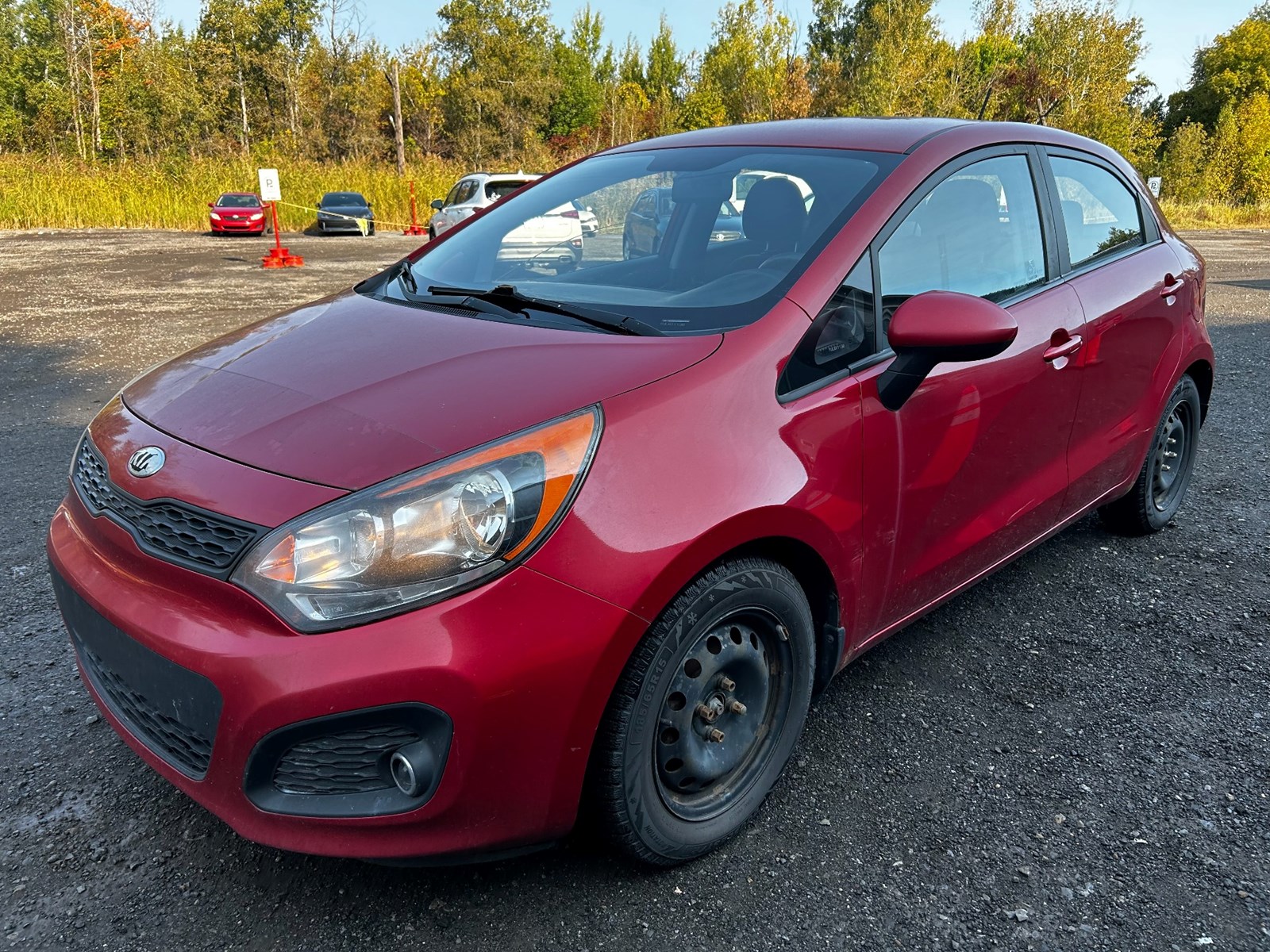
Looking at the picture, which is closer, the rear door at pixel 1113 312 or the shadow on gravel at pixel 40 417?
the rear door at pixel 1113 312

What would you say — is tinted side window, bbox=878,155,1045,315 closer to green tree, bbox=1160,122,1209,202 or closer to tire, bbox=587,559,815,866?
tire, bbox=587,559,815,866

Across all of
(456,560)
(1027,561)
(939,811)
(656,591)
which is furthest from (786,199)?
(1027,561)

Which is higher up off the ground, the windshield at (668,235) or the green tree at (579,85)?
the green tree at (579,85)

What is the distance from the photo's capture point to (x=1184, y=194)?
37.0 meters

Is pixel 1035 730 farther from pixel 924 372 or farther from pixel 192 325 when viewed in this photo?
pixel 192 325

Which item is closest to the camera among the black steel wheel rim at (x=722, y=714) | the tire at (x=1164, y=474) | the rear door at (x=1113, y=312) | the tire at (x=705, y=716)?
the tire at (x=705, y=716)

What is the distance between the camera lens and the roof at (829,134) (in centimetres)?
260

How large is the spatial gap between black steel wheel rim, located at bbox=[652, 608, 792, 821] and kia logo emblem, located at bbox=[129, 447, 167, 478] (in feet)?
3.69

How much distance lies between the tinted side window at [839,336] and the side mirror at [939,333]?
7 cm

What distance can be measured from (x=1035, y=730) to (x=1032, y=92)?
48723mm

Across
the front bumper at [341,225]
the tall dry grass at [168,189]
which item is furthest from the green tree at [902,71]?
the front bumper at [341,225]

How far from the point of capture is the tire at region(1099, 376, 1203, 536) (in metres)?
3.68

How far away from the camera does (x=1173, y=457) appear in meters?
3.93

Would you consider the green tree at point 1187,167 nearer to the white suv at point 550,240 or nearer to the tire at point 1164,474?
the tire at point 1164,474
